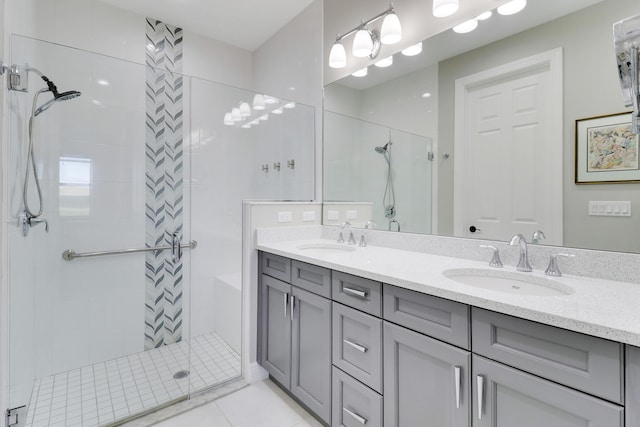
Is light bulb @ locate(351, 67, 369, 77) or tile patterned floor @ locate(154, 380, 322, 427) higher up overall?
light bulb @ locate(351, 67, 369, 77)

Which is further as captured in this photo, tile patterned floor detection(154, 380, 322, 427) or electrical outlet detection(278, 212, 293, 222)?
electrical outlet detection(278, 212, 293, 222)

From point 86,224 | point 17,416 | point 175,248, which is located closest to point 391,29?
point 175,248

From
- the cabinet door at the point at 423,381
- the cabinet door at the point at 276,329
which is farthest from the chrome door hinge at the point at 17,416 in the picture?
the cabinet door at the point at 423,381

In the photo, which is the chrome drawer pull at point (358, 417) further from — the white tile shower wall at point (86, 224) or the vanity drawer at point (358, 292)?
the white tile shower wall at point (86, 224)

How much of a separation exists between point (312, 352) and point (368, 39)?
6.27 feet

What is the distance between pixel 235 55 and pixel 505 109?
2550 millimetres

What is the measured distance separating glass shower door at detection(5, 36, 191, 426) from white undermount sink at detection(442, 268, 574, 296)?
1690 millimetres

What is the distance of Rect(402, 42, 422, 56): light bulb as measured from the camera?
68.6 inches

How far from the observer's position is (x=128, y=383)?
6.01 ft

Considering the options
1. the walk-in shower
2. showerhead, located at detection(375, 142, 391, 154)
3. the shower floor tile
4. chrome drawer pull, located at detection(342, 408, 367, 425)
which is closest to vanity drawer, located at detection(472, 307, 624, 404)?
chrome drawer pull, located at detection(342, 408, 367, 425)

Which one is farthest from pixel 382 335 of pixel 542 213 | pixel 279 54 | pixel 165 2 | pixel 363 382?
pixel 165 2

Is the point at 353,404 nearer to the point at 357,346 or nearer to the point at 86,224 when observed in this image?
the point at 357,346

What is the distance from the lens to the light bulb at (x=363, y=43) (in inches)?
78.4

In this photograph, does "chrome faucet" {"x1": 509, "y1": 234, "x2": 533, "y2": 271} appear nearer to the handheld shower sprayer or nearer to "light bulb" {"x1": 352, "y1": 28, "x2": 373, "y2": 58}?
"light bulb" {"x1": 352, "y1": 28, "x2": 373, "y2": 58}
